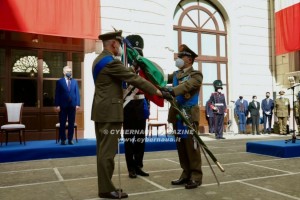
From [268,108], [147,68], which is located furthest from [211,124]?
[147,68]

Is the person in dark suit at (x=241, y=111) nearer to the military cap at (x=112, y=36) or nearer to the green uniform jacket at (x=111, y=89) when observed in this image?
the green uniform jacket at (x=111, y=89)

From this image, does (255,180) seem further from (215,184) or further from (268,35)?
(268,35)

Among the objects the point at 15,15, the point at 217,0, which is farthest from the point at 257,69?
the point at 15,15

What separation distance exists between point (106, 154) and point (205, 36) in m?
9.10

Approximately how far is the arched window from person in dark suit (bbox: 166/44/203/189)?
281 inches

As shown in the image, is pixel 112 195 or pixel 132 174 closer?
pixel 112 195

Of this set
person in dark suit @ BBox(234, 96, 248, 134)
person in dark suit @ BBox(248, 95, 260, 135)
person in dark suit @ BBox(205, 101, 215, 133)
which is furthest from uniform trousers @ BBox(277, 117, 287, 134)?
person in dark suit @ BBox(205, 101, 215, 133)

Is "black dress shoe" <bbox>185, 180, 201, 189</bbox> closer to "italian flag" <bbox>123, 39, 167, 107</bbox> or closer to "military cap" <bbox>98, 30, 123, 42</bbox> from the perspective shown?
"italian flag" <bbox>123, 39, 167, 107</bbox>

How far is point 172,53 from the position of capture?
395 inches

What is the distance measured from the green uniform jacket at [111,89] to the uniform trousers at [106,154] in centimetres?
10

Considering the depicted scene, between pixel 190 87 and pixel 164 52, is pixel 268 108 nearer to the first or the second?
pixel 164 52

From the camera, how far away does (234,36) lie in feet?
36.9

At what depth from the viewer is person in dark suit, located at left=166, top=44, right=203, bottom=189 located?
3.28m

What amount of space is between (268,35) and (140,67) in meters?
9.89
